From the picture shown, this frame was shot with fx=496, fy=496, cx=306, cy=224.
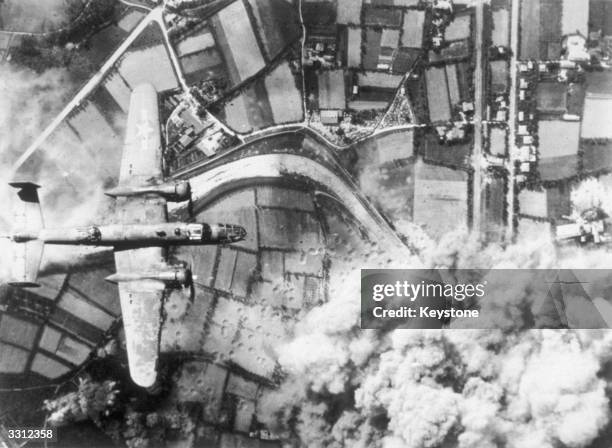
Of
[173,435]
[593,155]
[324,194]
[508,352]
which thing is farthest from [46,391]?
[593,155]

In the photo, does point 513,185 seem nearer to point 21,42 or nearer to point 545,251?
point 545,251

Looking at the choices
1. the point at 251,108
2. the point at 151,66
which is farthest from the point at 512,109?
the point at 151,66

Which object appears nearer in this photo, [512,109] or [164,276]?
[164,276]

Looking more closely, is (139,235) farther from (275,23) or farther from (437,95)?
(437,95)

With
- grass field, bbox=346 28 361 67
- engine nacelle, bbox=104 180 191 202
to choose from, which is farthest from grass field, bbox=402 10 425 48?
engine nacelle, bbox=104 180 191 202

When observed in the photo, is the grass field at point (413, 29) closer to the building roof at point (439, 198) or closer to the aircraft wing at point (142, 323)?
the building roof at point (439, 198)
